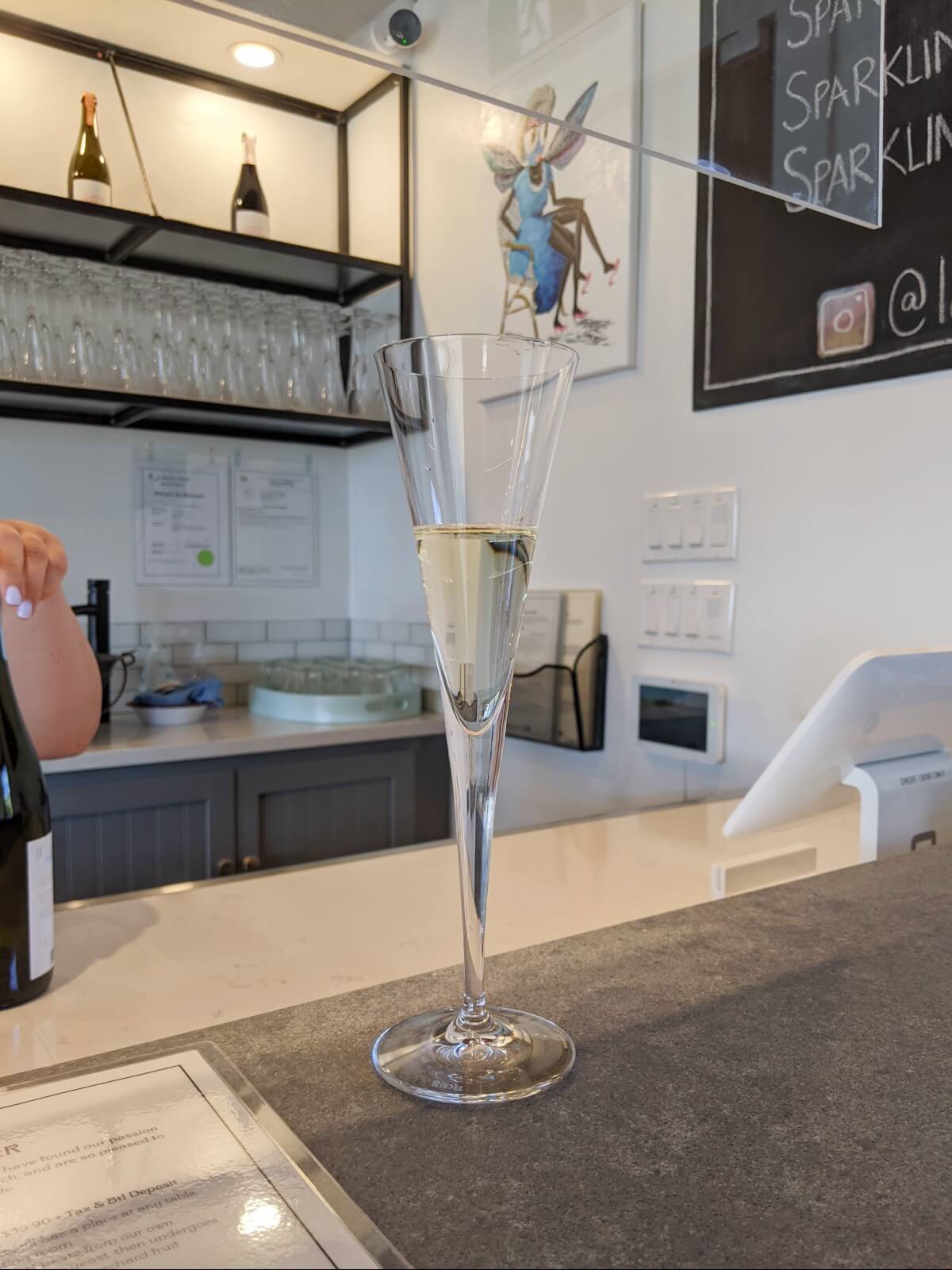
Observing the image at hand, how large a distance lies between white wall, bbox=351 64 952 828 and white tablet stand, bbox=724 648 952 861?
298 millimetres

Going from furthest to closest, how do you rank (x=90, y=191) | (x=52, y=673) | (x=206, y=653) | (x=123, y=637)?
1. (x=206, y=653)
2. (x=123, y=637)
3. (x=90, y=191)
4. (x=52, y=673)

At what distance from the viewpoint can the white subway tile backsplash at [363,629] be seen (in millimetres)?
2580

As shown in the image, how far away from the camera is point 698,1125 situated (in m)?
0.39

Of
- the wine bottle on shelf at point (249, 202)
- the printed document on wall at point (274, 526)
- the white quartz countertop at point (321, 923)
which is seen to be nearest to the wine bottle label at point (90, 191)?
the wine bottle on shelf at point (249, 202)

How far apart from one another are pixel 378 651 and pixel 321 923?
1730mm

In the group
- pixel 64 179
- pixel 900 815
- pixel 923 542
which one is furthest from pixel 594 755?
pixel 64 179

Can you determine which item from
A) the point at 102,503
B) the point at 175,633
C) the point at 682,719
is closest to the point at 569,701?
the point at 682,719

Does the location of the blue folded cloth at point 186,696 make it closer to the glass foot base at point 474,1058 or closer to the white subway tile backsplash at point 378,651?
the white subway tile backsplash at point 378,651

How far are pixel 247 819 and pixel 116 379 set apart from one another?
929mm

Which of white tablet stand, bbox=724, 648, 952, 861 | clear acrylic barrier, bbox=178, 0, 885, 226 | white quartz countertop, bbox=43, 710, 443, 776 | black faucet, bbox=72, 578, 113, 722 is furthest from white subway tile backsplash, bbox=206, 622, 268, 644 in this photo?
clear acrylic barrier, bbox=178, 0, 885, 226

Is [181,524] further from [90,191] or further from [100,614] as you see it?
[90,191]

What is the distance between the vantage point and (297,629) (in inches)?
102

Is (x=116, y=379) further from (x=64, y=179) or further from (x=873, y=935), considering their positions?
(x=873, y=935)

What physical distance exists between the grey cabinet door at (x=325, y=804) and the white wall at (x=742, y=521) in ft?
0.78
